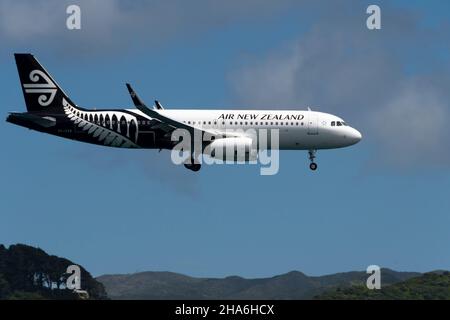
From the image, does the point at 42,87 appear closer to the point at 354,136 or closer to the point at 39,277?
the point at 354,136

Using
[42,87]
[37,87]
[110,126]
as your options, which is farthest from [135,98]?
[37,87]

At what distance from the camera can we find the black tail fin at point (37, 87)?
4094 inches

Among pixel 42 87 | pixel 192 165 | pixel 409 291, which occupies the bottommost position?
pixel 409 291

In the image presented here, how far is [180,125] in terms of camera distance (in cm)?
9906

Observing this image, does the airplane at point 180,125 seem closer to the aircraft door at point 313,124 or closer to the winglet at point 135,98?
the aircraft door at point 313,124

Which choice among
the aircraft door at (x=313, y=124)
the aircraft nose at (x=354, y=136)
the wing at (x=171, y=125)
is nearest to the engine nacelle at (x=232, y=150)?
the wing at (x=171, y=125)

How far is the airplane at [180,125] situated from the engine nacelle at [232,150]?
669mm

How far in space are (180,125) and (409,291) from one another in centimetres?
7703

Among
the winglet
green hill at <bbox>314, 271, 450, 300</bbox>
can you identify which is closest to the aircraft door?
the winglet

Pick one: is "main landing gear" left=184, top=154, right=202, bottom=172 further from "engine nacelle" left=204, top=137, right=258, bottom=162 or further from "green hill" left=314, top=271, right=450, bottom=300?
"green hill" left=314, top=271, right=450, bottom=300
